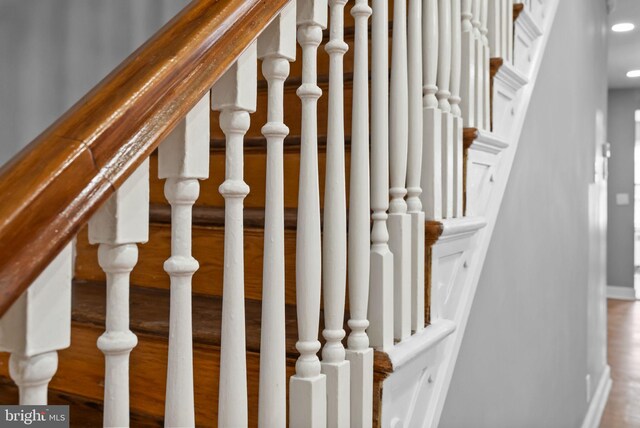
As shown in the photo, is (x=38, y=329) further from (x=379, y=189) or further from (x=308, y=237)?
(x=379, y=189)

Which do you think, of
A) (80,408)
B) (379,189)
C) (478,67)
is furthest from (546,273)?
(80,408)

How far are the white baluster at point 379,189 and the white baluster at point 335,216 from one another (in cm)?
13

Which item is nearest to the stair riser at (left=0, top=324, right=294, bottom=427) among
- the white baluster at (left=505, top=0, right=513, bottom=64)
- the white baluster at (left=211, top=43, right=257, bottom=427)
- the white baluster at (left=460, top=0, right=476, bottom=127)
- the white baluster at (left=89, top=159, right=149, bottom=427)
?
the white baluster at (left=211, top=43, right=257, bottom=427)

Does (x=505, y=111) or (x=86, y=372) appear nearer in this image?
(x=86, y=372)

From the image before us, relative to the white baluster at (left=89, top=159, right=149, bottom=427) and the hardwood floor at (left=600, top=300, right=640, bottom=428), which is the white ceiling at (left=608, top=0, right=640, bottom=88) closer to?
the hardwood floor at (left=600, top=300, right=640, bottom=428)

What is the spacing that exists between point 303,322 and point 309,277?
69 millimetres

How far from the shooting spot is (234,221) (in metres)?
0.77

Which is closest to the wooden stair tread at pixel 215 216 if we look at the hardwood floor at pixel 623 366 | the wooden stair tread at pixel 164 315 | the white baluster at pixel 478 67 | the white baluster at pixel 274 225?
the wooden stair tread at pixel 164 315

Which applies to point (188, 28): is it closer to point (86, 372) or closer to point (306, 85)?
point (306, 85)

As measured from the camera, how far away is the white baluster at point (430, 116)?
1.24 meters

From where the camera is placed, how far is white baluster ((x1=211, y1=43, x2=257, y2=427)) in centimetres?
76

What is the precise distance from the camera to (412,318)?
1.20m

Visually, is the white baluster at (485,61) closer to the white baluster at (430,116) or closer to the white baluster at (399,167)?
the white baluster at (430,116)

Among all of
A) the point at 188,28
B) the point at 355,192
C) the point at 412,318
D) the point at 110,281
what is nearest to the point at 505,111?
the point at 412,318
